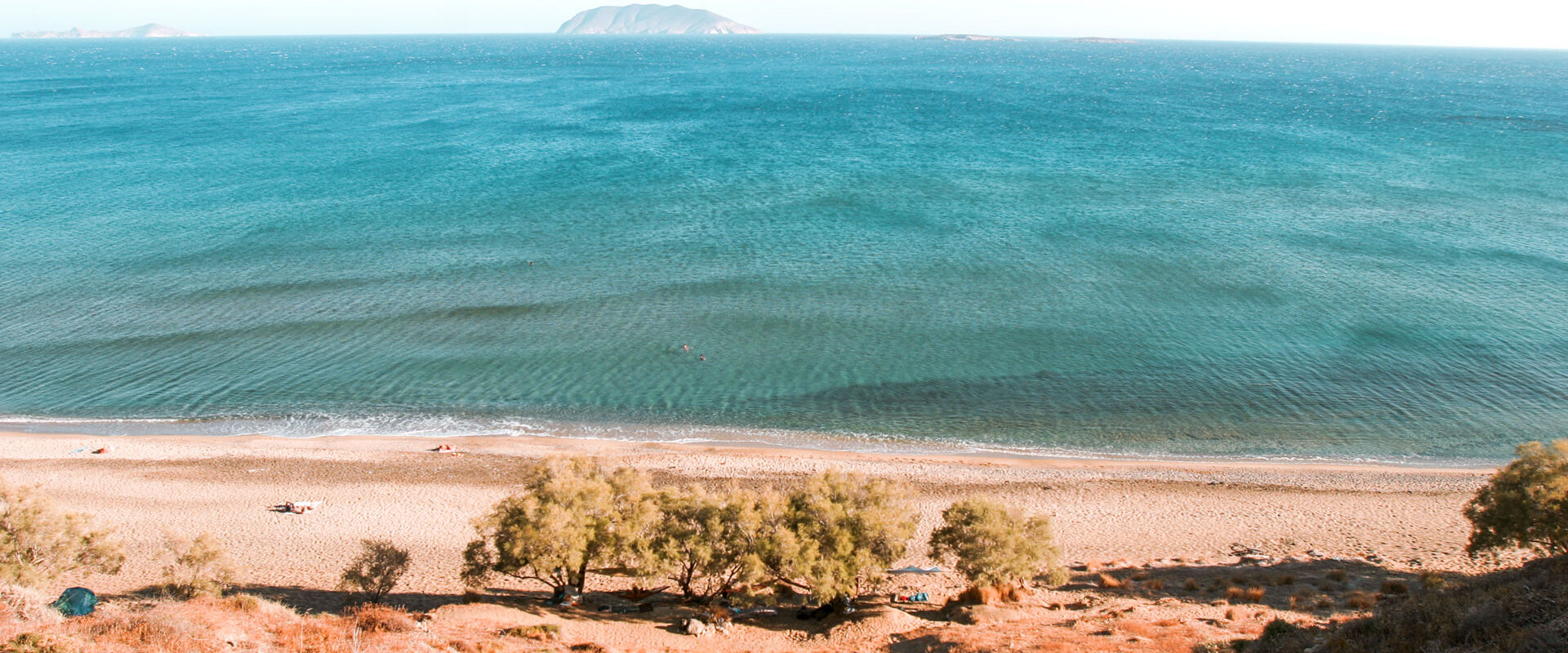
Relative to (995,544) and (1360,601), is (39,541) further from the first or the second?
(1360,601)

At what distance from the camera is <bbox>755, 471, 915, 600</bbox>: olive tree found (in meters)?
24.7

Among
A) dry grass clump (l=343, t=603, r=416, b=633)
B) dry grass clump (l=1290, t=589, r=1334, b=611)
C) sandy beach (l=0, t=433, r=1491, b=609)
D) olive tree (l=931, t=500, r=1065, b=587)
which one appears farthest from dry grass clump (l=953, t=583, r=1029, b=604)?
dry grass clump (l=343, t=603, r=416, b=633)

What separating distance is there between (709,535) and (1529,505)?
25.2 metres

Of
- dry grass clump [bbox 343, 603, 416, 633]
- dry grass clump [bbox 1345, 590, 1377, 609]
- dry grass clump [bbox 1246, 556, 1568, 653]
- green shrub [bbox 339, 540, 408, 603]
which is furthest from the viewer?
green shrub [bbox 339, 540, 408, 603]

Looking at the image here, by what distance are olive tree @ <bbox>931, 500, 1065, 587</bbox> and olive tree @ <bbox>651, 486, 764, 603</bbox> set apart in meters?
6.37

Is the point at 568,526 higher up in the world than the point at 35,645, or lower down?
higher up

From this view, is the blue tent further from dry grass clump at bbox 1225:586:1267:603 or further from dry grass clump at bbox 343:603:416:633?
dry grass clump at bbox 1225:586:1267:603

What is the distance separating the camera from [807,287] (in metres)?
61.1

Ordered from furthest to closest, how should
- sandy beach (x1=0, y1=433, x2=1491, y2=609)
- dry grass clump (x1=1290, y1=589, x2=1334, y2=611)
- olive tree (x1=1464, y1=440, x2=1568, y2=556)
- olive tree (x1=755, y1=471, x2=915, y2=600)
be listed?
sandy beach (x1=0, y1=433, x2=1491, y2=609) < dry grass clump (x1=1290, y1=589, x2=1334, y2=611) < olive tree (x1=1464, y1=440, x2=1568, y2=556) < olive tree (x1=755, y1=471, x2=915, y2=600)

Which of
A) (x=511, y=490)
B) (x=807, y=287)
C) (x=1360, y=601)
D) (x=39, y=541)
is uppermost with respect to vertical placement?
(x=807, y=287)

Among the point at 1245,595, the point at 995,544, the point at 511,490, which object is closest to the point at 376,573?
the point at 511,490

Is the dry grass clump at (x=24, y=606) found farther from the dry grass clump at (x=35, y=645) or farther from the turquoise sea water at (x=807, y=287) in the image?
the turquoise sea water at (x=807, y=287)

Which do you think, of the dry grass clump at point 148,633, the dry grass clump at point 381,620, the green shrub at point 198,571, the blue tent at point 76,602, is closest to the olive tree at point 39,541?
the blue tent at point 76,602

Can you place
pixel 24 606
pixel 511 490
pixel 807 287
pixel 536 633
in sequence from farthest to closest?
pixel 807 287 → pixel 511 490 → pixel 536 633 → pixel 24 606
